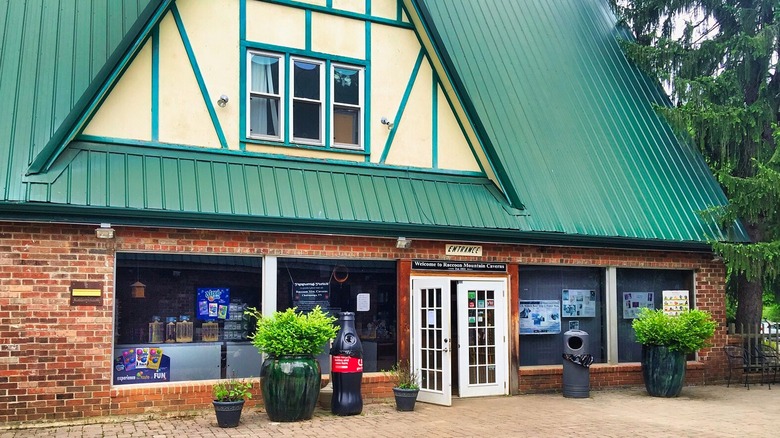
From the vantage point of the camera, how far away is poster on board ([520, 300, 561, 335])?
1467cm

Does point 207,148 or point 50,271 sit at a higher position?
point 207,148

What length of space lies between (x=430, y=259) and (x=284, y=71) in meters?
4.06

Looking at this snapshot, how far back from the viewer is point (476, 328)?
13836 mm

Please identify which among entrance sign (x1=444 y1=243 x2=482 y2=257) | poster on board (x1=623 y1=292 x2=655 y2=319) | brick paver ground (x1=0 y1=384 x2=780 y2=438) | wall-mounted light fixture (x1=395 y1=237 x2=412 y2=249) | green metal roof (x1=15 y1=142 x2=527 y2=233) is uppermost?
green metal roof (x1=15 y1=142 x2=527 y2=233)

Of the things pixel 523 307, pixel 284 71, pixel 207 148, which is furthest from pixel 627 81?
pixel 207 148

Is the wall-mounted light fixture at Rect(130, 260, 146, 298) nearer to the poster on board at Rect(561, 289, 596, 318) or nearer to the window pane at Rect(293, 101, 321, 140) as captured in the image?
the window pane at Rect(293, 101, 321, 140)

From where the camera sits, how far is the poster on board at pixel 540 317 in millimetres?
14672

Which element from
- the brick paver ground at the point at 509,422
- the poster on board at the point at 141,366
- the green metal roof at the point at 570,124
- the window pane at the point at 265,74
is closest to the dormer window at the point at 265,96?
the window pane at the point at 265,74

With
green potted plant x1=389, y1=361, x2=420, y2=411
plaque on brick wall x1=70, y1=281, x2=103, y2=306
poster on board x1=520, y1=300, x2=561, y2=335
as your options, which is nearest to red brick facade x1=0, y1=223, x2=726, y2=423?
plaque on brick wall x1=70, y1=281, x2=103, y2=306

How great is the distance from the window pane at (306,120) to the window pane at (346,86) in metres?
0.46

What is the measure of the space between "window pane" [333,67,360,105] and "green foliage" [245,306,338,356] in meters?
4.10

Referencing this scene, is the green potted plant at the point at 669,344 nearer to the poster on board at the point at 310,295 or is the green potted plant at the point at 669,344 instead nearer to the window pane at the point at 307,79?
the poster on board at the point at 310,295

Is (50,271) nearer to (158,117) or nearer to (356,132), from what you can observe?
(158,117)

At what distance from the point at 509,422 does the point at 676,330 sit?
450 centimetres
